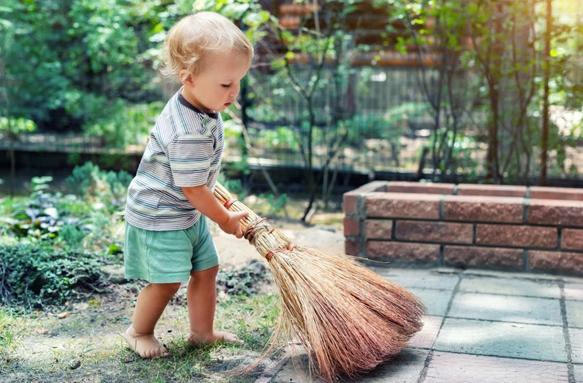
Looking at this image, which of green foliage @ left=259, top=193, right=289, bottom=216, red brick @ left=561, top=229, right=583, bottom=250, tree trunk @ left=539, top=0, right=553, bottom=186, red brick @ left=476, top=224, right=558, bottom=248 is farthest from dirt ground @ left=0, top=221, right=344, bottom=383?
tree trunk @ left=539, top=0, right=553, bottom=186

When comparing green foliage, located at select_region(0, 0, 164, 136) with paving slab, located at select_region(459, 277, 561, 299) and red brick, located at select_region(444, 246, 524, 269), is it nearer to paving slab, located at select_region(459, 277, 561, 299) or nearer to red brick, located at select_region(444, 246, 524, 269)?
red brick, located at select_region(444, 246, 524, 269)

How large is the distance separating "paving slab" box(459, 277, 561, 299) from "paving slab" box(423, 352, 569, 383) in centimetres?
93

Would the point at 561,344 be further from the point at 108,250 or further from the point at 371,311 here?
the point at 108,250

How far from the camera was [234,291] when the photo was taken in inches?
135

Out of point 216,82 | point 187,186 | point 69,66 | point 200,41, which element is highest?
point 69,66

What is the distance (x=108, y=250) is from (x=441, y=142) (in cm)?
294

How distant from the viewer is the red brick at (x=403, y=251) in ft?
12.6

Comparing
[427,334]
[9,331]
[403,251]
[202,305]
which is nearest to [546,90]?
[403,251]

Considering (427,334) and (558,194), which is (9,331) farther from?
(558,194)

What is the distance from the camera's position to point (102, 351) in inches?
105

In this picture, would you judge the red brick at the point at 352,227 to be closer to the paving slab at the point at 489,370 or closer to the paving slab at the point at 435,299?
the paving slab at the point at 435,299

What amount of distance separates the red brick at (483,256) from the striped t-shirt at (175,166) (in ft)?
5.73

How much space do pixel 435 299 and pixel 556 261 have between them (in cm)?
85

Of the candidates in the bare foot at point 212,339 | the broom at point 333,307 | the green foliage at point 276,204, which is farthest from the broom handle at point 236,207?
the green foliage at point 276,204
